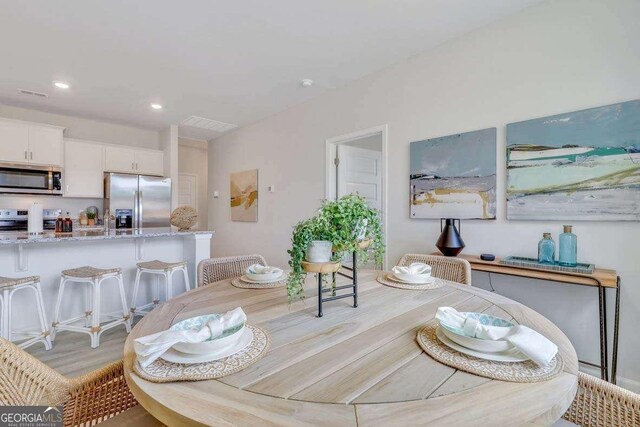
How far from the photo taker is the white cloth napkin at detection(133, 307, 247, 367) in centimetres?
73

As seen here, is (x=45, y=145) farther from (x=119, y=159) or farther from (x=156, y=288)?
(x=156, y=288)

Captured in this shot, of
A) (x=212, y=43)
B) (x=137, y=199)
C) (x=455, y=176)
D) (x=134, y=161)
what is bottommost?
(x=137, y=199)

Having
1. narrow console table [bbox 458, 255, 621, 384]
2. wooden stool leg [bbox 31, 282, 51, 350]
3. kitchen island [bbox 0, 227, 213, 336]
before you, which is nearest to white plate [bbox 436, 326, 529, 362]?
narrow console table [bbox 458, 255, 621, 384]

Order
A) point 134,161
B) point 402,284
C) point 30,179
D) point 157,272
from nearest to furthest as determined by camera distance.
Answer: point 402,284, point 157,272, point 30,179, point 134,161

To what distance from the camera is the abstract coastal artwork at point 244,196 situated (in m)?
4.72

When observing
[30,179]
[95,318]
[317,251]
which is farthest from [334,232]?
[30,179]

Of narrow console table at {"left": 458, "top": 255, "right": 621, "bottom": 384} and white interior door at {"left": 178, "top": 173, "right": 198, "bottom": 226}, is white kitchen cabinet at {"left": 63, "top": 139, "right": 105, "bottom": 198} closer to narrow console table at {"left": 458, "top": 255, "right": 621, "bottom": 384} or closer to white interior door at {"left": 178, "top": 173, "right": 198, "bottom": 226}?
white interior door at {"left": 178, "top": 173, "right": 198, "bottom": 226}

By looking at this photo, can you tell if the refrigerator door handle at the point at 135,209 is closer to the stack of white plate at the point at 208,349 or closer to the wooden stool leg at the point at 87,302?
the wooden stool leg at the point at 87,302

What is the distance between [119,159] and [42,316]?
310 centimetres

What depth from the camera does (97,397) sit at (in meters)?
0.90

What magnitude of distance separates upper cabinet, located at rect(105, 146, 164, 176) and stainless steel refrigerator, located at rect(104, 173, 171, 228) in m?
0.22

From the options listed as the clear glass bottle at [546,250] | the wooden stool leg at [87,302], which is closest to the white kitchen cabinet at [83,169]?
the wooden stool leg at [87,302]

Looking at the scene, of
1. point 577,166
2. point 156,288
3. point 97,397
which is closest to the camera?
point 97,397

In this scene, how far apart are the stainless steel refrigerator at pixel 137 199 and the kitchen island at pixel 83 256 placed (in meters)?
1.63
